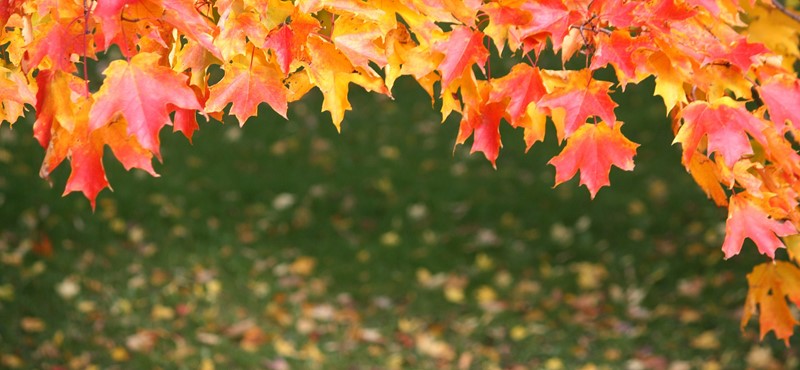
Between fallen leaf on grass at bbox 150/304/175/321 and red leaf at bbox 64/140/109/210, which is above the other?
red leaf at bbox 64/140/109/210

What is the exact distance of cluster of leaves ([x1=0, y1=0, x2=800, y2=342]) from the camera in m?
1.56

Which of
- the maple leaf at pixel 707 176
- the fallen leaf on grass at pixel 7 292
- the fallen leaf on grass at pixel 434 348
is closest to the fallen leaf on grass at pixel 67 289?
the fallen leaf on grass at pixel 7 292

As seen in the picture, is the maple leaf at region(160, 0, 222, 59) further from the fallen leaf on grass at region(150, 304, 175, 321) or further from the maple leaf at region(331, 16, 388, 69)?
the fallen leaf on grass at region(150, 304, 175, 321)

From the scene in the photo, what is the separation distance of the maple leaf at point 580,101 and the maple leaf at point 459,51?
0.57ft

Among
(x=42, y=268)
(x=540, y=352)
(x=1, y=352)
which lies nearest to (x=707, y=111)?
(x=540, y=352)

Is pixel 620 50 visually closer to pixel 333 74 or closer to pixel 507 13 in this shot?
pixel 507 13

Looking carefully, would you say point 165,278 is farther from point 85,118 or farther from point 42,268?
point 85,118

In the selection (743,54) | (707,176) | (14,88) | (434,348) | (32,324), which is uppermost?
(743,54)

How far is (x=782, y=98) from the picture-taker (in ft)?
5.87

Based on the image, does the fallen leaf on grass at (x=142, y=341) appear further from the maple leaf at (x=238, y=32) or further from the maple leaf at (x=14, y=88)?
the maple leaf at (x=238, y=32)

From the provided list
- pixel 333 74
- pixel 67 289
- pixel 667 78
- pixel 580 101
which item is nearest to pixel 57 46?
pixel 333 74

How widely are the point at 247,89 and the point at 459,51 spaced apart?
0.42 meters

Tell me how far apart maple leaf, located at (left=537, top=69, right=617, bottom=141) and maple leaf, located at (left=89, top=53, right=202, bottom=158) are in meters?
0.72

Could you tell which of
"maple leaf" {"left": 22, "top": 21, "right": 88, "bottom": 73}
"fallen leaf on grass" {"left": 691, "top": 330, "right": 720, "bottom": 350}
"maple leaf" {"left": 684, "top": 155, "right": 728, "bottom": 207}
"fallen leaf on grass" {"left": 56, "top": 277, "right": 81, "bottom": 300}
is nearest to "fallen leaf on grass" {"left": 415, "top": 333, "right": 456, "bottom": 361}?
"fallen leaf on grass" {"left": 691, "top": 330, "right": 720, "bottom": 350}
